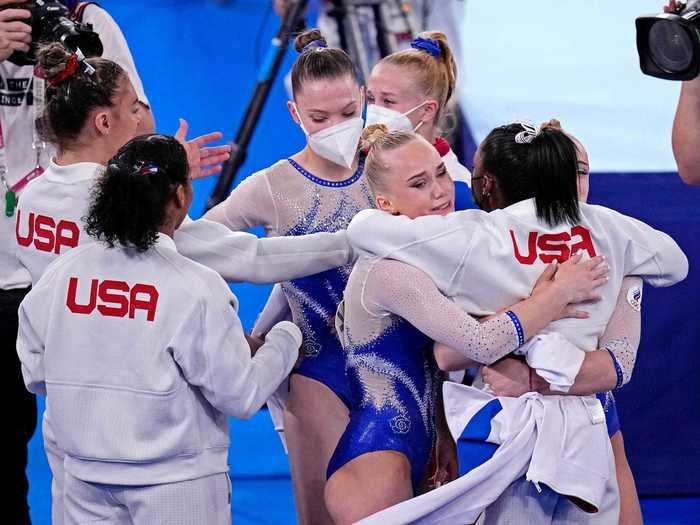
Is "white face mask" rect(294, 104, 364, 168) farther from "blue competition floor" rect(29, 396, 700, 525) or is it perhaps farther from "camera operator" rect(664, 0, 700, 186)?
"blue competition floor" rect(29, 396, 700, 525)

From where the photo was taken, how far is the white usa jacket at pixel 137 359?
2.33 meters

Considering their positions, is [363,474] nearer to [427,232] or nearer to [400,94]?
[427,232]

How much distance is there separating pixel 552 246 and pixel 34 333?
1117 millimetres

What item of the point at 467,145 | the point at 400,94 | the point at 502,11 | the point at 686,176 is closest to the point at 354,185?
the point at 400,94

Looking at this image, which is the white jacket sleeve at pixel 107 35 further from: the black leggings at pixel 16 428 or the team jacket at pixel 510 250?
the team jacket at pixel 510 250

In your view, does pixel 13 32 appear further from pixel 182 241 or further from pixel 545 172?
pixel 545 172

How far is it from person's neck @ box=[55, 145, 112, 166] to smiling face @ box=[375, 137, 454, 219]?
67 centimetres

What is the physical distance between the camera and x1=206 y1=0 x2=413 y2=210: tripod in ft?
19.2

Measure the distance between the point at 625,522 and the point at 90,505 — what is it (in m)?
1.19

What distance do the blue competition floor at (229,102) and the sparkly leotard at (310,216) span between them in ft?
4.05

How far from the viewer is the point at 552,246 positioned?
238cm

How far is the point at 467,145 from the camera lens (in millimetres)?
4664

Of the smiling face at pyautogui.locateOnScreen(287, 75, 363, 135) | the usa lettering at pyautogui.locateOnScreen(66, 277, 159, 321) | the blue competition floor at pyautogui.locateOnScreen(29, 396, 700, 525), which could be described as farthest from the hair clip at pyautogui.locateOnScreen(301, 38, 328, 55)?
the blue competition floor at pyautogui.locateOnScreen(29, 396, 700, 525)

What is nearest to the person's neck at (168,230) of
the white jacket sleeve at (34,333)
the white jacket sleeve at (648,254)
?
the white jacket sleeve at (34,333)
